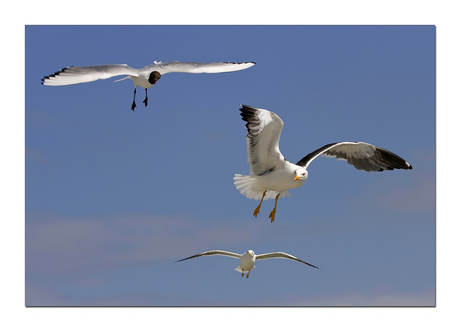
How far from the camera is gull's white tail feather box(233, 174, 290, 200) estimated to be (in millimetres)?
8570

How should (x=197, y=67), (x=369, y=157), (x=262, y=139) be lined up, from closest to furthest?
(x=262, y=139) → (x=197, y=67) → (x=369, y=157)

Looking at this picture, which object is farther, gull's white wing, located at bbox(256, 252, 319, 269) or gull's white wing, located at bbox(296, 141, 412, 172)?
gull's white wing, located at bbox(256, 252, 319, 269)

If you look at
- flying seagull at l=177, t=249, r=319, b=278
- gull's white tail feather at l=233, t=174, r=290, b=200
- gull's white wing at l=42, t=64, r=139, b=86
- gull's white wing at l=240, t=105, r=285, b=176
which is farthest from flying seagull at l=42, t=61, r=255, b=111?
flying seagull at l=177, t=249, r=319, b=278

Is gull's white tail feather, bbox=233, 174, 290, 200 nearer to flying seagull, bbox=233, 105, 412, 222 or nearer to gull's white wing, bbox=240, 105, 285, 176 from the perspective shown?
flying seagull, bbox=233, 105, 412, 222

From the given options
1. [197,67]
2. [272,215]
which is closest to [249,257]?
[272,215]

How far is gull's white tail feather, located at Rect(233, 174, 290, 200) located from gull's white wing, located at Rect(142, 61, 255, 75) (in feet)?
4.04

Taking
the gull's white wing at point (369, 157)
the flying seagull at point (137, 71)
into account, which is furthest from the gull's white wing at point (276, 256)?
the flying seagull at point (137, 71)

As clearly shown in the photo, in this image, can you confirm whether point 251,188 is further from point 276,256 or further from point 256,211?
point 276,256

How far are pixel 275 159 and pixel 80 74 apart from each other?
2350mm

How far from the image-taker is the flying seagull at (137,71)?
23.5ft

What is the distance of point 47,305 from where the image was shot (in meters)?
7.68

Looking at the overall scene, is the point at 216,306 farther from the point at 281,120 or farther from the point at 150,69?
the point at 150,69

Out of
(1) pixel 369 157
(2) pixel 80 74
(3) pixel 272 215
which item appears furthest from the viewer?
(1) pixel 369 157

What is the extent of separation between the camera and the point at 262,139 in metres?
8.00
